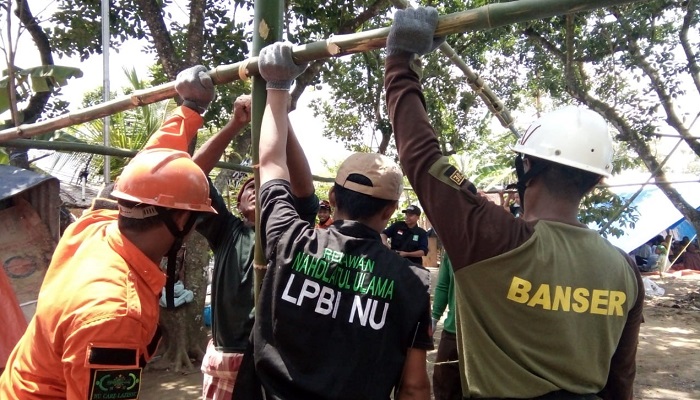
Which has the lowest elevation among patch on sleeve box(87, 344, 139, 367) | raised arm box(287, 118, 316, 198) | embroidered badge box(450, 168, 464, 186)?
patch on sleeve box(87, 344, 139, 367)

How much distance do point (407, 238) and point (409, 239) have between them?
0.14 ft

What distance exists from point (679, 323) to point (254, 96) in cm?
932

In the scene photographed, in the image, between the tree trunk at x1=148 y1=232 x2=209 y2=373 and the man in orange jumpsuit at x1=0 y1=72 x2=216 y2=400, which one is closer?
the man in orange jumpsuit at x1=0 y1=72 x2=216 y2=400

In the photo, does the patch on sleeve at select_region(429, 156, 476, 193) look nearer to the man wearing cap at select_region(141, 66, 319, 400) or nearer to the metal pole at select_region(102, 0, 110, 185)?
the man wearing cap at select_region(141, 66, 319, 400)

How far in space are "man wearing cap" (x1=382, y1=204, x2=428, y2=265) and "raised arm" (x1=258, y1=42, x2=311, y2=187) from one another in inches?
260

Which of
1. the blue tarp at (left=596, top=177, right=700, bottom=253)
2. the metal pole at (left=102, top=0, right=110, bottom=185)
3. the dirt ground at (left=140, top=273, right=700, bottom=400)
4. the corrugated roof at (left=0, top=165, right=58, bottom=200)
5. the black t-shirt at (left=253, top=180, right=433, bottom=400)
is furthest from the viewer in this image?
the blue tarp at (left=596, top=177, right=700, bottom=253)

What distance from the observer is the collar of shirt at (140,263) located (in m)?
1.67

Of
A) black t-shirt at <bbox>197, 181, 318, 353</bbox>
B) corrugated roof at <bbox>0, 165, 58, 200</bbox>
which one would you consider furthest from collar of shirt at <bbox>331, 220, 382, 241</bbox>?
corrugated roof at <bbox>0, 165, 58, 200</bbox>

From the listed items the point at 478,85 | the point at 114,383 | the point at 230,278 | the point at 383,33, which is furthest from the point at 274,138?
the point at 478,85

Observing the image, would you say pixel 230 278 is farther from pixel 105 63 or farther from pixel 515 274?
pixel 105 63

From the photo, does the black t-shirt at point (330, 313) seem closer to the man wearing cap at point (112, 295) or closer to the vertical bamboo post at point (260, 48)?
the vertical bamboo post at point (260, 48)

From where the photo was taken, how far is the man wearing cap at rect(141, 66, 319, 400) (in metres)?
2.11

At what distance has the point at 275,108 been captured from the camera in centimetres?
174

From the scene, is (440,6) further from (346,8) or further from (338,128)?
(338,128)
